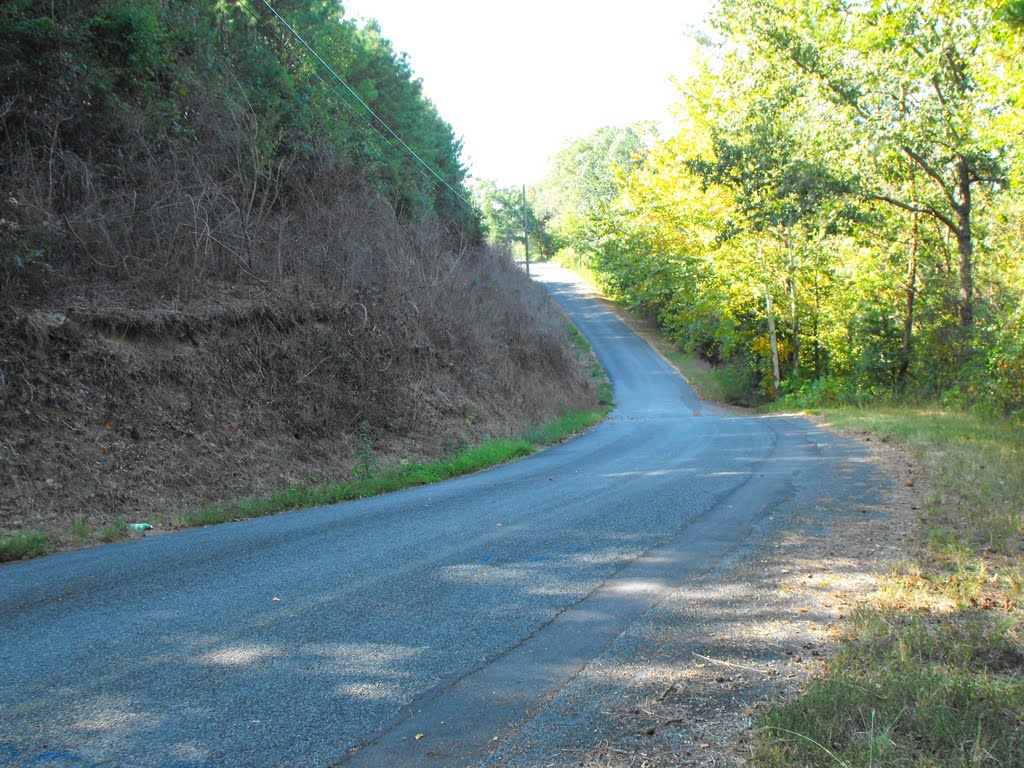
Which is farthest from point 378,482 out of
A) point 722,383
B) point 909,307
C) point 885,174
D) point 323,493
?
point 722,383

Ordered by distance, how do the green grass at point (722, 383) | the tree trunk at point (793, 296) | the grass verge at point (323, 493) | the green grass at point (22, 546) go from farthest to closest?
the green grass at point (722, 383)
the tree trunk at point (793, 296)
the grass verge at point (323, 493)
the green grass at point (22, 546)

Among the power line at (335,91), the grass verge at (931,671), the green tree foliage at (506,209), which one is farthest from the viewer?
the green tree foliage at (506,209)

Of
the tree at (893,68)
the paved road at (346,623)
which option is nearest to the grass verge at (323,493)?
the paved road at (346,623)

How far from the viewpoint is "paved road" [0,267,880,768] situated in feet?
12.1

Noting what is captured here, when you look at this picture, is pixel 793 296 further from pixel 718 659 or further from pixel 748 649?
pixel 718 659

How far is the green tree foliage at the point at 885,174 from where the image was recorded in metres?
18.5

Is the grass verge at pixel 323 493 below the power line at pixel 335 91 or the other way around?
below

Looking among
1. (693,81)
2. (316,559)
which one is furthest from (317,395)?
(693,81)

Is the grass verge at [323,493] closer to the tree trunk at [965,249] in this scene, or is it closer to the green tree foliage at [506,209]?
the tree trunk at [965,249]

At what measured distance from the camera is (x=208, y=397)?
1273 cm

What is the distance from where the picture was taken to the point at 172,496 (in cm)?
1054

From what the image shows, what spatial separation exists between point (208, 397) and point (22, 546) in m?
5.18

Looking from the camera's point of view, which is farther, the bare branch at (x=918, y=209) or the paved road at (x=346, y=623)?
the bare branch at (x=918, y=209)

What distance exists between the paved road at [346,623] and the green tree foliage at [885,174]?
911 cm
